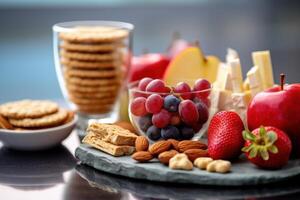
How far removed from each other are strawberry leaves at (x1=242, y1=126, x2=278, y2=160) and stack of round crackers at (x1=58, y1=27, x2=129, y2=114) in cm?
48

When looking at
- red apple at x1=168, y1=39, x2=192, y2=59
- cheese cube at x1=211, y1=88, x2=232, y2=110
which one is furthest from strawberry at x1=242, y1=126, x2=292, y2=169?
red apple at x1=168, y1=39, x2=192, y2=59

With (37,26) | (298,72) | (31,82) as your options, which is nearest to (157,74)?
(298,72)

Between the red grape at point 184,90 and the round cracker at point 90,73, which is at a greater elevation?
the red grape at point 184,90

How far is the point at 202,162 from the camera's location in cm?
101

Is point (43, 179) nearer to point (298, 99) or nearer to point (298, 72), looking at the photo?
point (298, 99)

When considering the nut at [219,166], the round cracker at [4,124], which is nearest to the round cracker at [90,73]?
the round cracker at [4,124]

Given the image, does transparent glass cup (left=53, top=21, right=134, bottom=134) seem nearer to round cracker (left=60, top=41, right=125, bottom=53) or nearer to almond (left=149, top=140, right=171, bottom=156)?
round cracker (left=60, top=41, right=125, bottom=53)

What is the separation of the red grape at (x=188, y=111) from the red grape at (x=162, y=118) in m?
0.02

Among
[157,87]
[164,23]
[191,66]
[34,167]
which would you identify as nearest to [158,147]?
[157,87]

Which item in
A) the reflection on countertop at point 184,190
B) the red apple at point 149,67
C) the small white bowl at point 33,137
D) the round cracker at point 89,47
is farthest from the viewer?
the red apple at point 149,67

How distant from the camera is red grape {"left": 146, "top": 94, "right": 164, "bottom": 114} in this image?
3.57 ft

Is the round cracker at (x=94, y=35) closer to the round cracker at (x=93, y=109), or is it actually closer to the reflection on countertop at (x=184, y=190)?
the round cracker at (x=93, y=109)

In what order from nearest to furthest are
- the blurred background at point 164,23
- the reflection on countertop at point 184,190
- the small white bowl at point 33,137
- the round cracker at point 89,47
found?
the reflection on countertop at point 184,190, the small white bowl at point 33,137, the round cracker at point 89,47, the blurred background at point 164,23

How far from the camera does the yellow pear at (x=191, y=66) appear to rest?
1.37 metres
